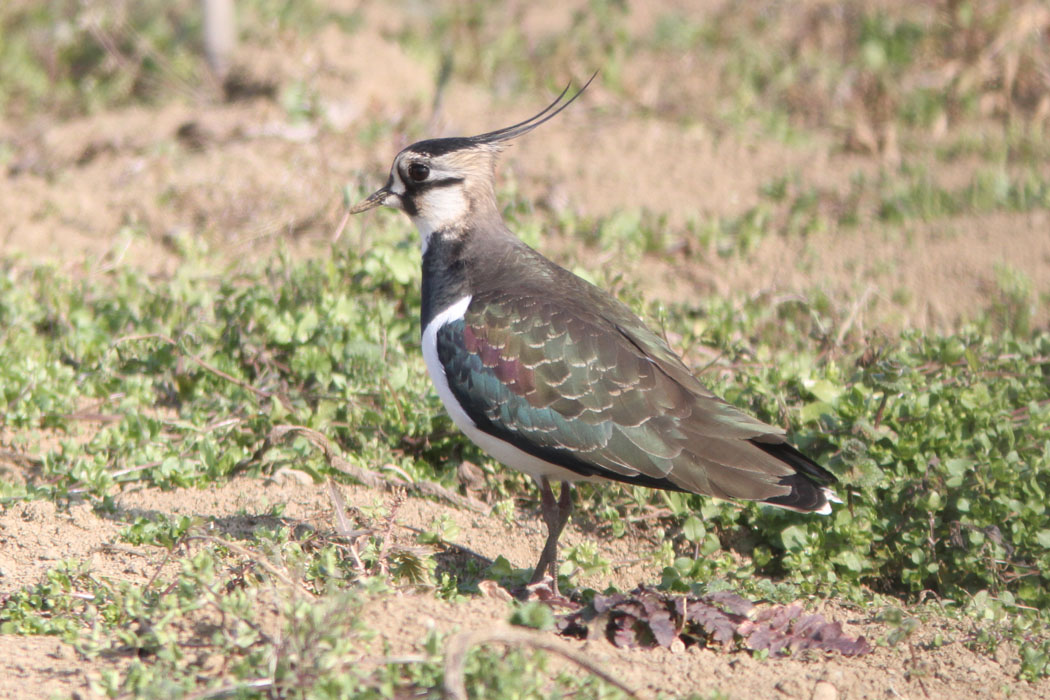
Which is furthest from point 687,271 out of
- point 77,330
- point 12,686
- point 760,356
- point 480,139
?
point 12,686

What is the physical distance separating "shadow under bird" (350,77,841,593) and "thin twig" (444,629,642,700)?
111cm

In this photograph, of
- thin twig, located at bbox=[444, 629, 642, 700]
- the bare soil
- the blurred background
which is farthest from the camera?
the blurred background

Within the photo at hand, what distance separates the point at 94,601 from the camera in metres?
4.15

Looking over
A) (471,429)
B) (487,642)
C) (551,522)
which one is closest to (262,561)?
(487,642)

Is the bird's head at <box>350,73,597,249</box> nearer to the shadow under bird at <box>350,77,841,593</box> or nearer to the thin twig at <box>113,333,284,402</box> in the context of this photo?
the shadow under bird at <box>350,77,841,593</box>

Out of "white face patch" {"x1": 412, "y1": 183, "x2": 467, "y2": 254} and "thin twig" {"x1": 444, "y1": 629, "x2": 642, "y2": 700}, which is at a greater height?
"white face patch" {"x1": 412, "y1": 183, "x2": 467, "y2": 254}

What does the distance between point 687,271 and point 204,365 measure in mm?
3055

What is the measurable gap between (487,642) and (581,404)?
1.44m

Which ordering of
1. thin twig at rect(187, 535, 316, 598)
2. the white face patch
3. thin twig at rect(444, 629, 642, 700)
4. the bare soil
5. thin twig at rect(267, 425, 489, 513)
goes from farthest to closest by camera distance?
the white face patch < thin twig at rect(267, 425, 489, 513) < the bare soil < thin twig at rect(187, 535, 316, 598) < thin twig at rect(444, 629, 642, 700)

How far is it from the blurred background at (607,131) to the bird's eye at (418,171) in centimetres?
141

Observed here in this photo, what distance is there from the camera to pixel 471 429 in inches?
192

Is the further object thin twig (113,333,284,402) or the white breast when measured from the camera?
thin twig (113,333,284,402)

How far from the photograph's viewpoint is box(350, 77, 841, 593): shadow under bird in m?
4.61

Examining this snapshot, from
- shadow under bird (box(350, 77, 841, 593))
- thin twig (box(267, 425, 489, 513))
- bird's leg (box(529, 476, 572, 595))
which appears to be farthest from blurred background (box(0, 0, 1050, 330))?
bird's leg (box(529, 476, 572, 595))
